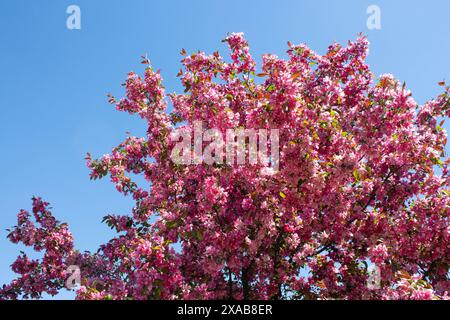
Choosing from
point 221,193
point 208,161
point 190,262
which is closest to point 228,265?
point 190,262

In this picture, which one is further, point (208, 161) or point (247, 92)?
point (247, 92)

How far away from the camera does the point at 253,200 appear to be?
8398 millimetres

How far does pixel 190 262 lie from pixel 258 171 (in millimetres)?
2335

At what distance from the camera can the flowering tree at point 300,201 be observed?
7730 mm

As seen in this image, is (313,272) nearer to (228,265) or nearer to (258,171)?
(228,265)

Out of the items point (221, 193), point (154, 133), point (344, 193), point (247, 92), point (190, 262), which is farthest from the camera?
point (247, 92)

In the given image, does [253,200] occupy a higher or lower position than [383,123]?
lower

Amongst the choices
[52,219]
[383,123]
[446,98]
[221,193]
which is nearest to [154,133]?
[221,193]

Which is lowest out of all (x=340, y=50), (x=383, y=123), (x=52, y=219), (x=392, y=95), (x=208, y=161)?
(x=52, y=219)

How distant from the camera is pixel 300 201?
8234 millimetres

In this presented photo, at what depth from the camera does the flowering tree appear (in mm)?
7730

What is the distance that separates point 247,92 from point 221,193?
145 inches

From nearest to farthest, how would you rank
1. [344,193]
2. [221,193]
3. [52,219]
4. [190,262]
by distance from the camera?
1. [221,193]
2. [190,262]
3. [344,193]
4. [52,219]

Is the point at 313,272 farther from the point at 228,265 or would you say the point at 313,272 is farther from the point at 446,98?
the point at 446,98
